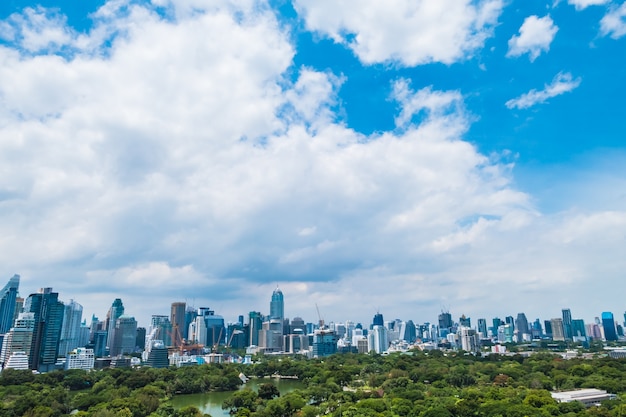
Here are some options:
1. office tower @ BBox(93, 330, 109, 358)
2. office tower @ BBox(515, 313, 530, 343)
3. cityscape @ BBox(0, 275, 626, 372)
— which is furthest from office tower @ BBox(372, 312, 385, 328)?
office tower @ BBox(93, 330, 109, 358)

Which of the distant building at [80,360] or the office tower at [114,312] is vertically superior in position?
the office tower at [114,312]

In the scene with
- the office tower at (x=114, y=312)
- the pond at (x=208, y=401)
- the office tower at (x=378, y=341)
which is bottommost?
the pond at (x=208, y=401)

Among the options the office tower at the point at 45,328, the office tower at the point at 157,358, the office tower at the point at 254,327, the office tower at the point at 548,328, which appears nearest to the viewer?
the office tower at the point at 45,328

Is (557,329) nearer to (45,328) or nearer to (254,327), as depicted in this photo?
(254,327)

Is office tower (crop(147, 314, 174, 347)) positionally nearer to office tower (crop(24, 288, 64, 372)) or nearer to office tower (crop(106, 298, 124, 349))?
office tower (crop(106, 298, 124, 349))

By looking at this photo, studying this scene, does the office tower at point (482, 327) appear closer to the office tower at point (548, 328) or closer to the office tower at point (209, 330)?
the office tower at point (548, 328)

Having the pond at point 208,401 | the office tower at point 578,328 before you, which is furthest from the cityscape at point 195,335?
the pond at point 208,401

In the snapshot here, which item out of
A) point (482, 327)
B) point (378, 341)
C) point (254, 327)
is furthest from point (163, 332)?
point (482, 327)
